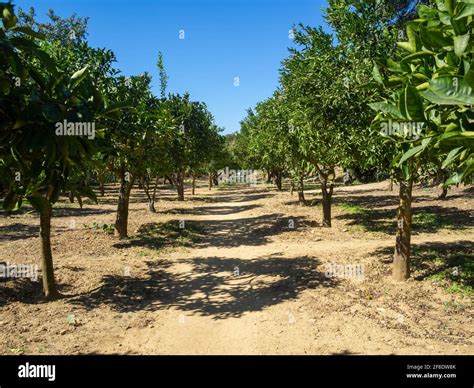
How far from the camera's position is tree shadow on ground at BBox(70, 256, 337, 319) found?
941 cm

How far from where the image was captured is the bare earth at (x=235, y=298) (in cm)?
732

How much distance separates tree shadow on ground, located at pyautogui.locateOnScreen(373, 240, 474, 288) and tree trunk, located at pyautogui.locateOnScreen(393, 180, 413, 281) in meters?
0.56

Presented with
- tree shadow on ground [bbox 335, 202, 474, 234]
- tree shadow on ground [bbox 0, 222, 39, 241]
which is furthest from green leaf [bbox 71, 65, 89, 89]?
tree shadow on ground [bbox 335, 202, 474, 234]

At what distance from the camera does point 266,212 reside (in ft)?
87.2

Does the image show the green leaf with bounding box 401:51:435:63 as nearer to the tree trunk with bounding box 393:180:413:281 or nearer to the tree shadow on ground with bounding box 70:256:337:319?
the tree shadow on ground with bounding box 70:256:337:319

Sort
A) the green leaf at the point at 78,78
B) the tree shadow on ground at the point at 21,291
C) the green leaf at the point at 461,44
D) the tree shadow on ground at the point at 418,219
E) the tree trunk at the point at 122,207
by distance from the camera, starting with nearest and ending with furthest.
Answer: the green leaf at the point at 461,44
the green leaf at the point at 78,78
the tree shadow on ground at the point at 21,291
the tree trunk at the point at 122,207
the tree shadow on ground at the point at 418,219

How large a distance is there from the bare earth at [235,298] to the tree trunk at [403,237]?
0.39 meters

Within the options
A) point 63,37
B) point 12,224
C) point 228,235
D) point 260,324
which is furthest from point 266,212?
point 63,37

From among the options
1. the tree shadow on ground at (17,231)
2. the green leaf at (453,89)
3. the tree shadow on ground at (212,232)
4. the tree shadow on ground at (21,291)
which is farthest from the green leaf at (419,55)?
the tree shadow on ground at (17,231)

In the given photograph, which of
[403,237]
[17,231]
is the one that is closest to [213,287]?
[403,237]

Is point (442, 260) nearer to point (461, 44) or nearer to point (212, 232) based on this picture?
point (212, 232)

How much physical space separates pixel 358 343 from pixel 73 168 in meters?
6.34

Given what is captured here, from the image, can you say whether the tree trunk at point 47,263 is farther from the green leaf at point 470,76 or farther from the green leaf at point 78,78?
the green leaf at point 470,76
